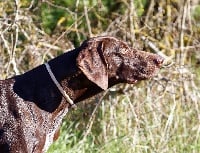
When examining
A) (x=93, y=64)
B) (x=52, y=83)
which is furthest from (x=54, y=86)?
(x=93, y=64)

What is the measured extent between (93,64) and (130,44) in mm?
2726

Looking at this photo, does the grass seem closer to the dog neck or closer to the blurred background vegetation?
the blurred background vegetation

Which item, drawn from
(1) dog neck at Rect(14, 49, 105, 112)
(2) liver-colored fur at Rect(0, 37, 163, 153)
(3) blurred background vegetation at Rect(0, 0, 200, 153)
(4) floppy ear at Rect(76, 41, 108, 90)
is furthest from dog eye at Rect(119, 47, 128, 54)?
(3) blurred background vegetation at Rect(0, 0, 200, 153)

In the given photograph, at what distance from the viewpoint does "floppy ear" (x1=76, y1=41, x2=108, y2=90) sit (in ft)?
21.5

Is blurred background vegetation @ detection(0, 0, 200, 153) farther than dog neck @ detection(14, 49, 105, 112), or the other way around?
blurred background vegetation @ detection(0, 0, 200, 153)

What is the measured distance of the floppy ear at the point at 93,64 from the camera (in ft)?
21.5

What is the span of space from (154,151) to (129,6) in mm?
1932

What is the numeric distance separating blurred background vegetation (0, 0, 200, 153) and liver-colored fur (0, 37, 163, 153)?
157 centimetres

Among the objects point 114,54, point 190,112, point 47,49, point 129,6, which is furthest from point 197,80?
point 114,54

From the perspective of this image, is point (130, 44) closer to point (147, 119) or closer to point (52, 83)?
point (147, 119)

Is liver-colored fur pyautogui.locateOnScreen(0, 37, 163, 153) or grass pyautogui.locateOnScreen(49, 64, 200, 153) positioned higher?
liver-colored fur pyautogui.locateOnScreen(0, 37, 163, 153)

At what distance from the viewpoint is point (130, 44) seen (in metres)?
9.25

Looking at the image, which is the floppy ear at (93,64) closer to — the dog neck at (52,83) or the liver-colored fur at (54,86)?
the liver-colored fur at (54,86)

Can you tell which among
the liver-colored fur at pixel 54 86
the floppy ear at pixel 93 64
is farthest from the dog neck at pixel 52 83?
the floppy ear at pixel 93 64
